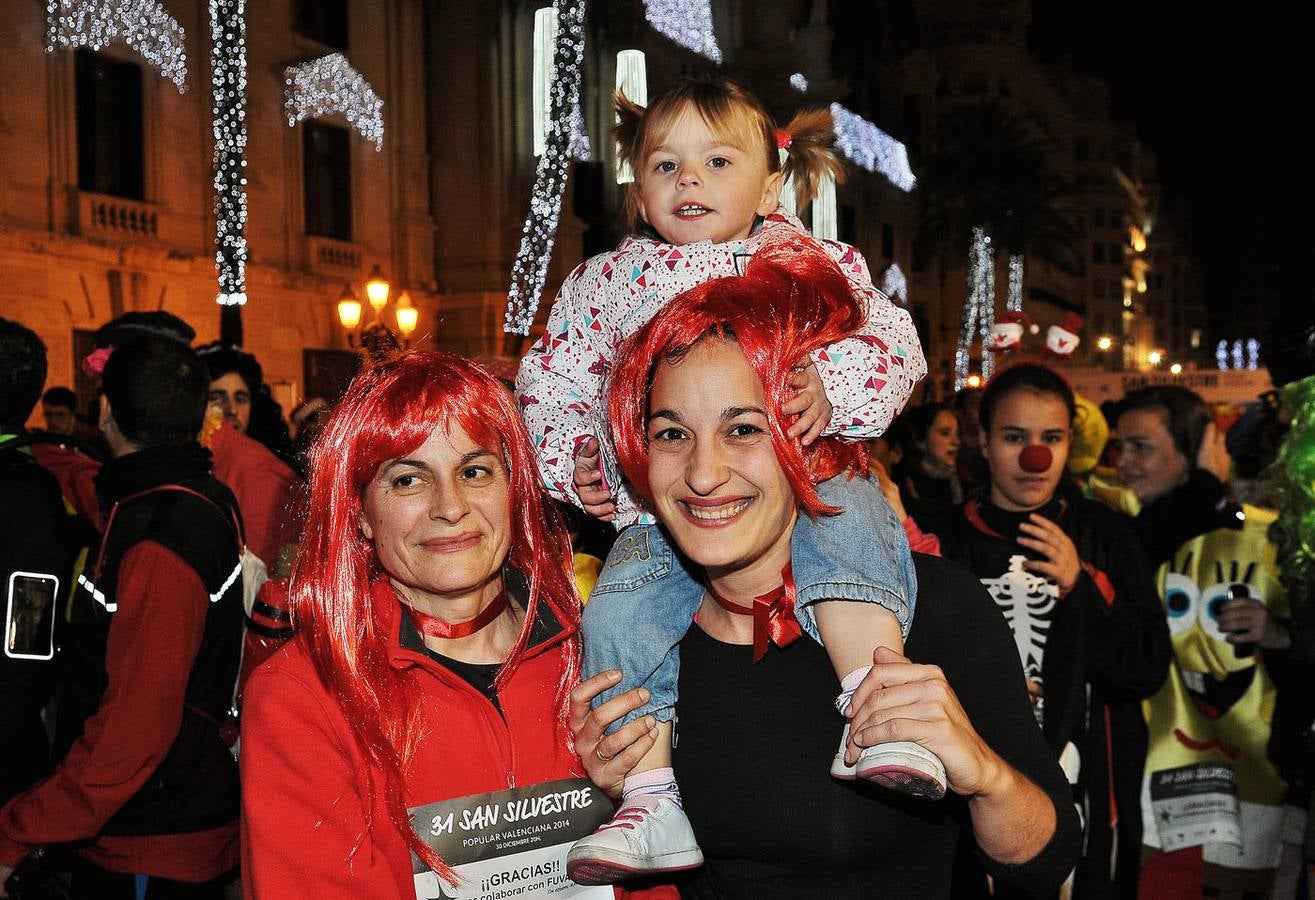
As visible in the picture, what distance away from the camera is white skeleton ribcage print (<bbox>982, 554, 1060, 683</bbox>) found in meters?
4.17

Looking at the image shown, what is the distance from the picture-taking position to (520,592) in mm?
2732

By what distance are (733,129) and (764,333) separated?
3.18 ft

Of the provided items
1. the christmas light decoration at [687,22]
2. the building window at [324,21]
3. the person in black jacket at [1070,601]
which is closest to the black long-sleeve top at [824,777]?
the person in black jacket at [1070,601]

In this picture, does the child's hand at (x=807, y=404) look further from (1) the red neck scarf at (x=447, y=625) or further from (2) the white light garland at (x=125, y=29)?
(2) the white light garland at (x=125, y=29)

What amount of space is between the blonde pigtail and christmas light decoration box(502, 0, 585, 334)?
48.3 ft

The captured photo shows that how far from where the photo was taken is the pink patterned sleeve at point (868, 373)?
2.44 m

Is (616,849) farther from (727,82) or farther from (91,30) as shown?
(91,30)

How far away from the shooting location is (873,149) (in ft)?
143

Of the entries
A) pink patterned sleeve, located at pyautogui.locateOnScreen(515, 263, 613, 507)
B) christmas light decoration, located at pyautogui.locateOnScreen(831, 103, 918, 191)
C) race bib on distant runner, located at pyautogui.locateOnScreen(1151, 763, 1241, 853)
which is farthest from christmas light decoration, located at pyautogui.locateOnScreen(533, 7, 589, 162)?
christmas light decoration, located at pyautogui.locateOnScreen(831, 103, 918, 191)

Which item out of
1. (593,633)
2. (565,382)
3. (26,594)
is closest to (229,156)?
(26,594)

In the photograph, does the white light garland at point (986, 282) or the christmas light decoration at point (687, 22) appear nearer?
the christmas light decoration at point (687, 22)

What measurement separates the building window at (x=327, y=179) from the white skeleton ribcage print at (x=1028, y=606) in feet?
56.1

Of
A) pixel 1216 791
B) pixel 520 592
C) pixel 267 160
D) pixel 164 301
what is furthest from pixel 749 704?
pixel 267 160

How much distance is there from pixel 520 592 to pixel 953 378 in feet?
153
